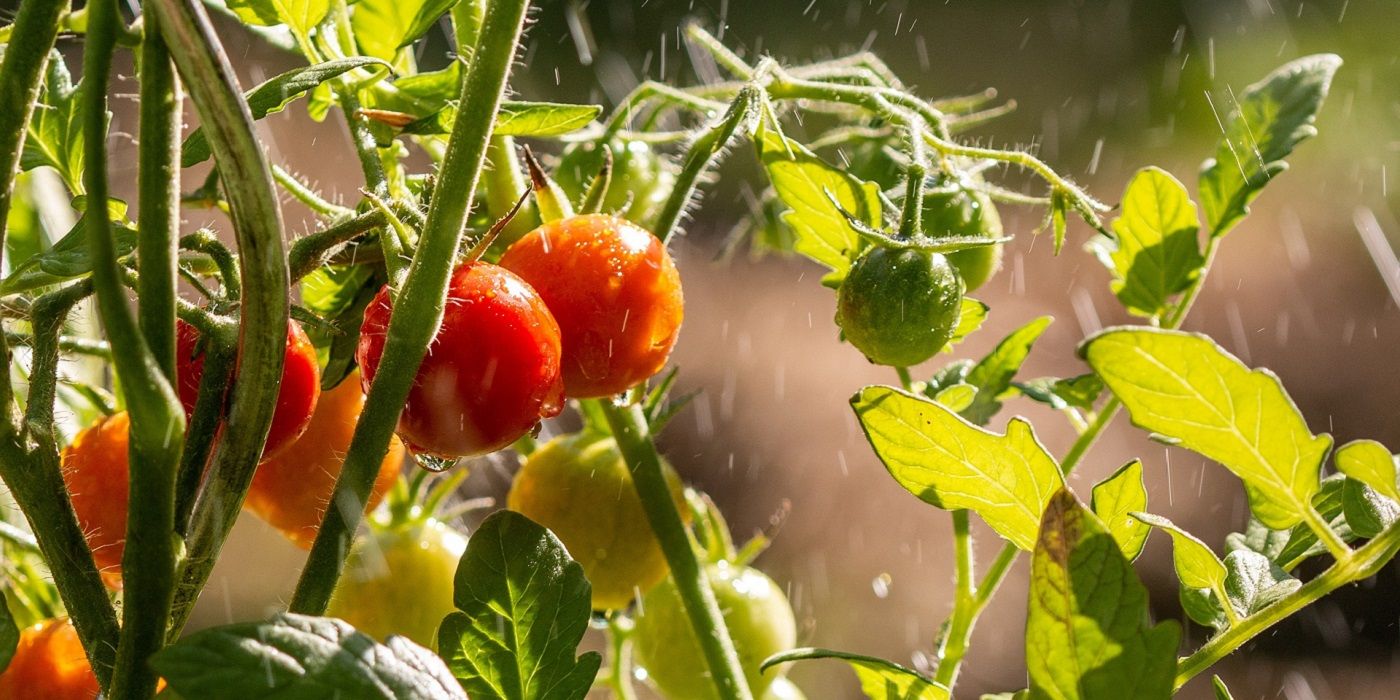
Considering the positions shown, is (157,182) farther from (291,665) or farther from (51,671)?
(51,671)

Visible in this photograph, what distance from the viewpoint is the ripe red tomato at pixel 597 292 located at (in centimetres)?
29

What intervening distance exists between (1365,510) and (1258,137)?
159 millimetres

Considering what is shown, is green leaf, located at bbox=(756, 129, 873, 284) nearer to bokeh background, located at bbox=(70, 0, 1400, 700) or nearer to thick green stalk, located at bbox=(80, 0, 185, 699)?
thick green stalk, located at bbox=(80, 0, 185, 699)

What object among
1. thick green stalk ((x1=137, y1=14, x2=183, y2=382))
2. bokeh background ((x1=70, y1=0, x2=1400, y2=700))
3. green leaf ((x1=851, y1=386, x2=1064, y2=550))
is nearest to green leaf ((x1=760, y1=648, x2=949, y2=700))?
green leaf ((x1=851, y1=386, x2=1064, y2=550))

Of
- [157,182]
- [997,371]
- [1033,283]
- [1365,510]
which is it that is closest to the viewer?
[157,182]

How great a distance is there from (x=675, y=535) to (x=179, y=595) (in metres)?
0.17

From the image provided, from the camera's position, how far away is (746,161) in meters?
1.29

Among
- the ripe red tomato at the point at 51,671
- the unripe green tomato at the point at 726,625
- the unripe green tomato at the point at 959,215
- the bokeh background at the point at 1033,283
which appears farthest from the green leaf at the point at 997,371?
the bokeh background at the point at 1033,283

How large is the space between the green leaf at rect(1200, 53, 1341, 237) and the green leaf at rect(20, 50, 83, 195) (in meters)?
0.31

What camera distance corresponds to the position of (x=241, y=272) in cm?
18

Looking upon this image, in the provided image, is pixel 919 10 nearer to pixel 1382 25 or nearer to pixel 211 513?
pixel 1382 25

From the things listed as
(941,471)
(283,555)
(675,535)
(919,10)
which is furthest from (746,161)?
(941,471)

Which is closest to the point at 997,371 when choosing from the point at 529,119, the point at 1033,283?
the point at 529,119

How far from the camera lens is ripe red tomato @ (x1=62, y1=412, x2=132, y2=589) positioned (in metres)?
0.30
